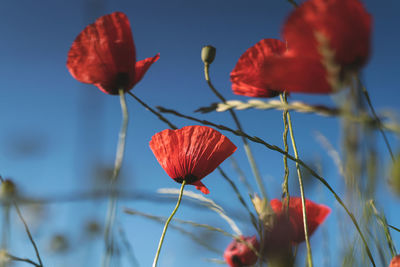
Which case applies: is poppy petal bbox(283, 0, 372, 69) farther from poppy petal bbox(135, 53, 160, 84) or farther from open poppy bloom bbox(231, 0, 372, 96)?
poppy petal bbox(135, 53, 160, 84)

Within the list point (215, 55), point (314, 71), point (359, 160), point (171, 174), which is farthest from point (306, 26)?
point (171, 174)

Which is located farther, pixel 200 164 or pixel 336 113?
pixel 200 164

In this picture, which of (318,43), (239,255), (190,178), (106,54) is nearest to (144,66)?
(106,54)

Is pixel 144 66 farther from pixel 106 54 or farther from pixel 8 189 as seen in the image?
pixel 8 189

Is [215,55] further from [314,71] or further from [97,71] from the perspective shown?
[314,71]

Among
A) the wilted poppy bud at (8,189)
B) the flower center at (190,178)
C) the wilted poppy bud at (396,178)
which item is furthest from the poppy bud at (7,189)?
the wilted poppy bud at (396,178)

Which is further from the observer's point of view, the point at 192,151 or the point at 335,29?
the point at 192,151

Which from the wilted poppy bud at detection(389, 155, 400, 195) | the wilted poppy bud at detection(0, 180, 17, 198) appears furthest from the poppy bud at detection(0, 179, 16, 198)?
the wilted poppy bud at detection(389, 155, 400, 195)
